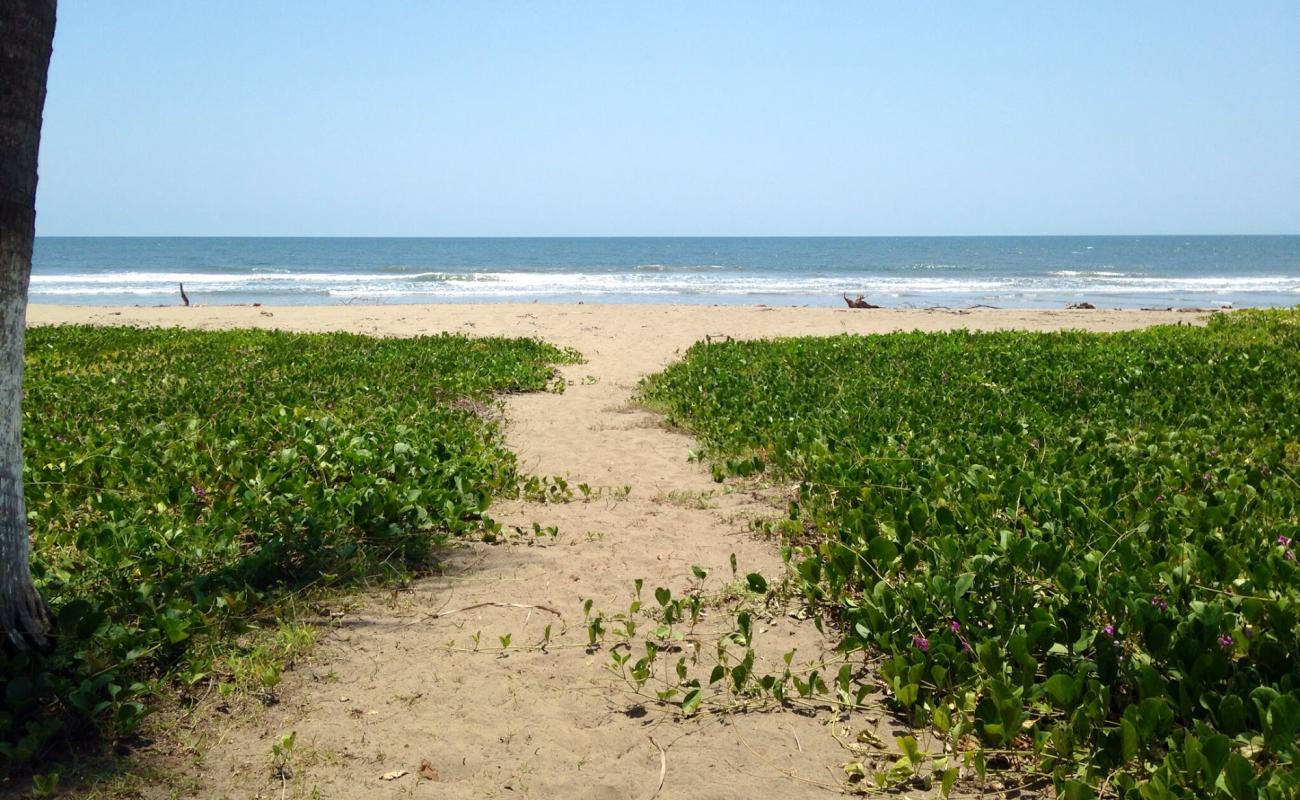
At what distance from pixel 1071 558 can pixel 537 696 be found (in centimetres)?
259

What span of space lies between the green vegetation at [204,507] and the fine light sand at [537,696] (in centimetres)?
31

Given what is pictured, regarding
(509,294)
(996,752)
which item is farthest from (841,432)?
(509,294)

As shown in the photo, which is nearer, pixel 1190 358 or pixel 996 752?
pixel 996 752

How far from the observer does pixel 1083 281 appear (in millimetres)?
55156

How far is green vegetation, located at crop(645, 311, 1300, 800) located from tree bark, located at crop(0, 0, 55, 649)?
3264 mm

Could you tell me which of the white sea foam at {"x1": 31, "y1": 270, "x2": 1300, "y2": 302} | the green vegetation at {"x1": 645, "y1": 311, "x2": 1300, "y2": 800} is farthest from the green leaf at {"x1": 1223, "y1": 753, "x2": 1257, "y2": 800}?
the white sea foam at {"x1": 31, "y1": 270, "x2": 1300, "y2": 302}

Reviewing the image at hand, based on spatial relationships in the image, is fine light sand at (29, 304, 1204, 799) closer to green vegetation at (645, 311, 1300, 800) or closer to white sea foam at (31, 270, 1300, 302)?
green vegetation at (645, 311, 1300, 800)

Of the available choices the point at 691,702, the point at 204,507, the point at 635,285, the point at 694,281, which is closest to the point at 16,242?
the point at 204,507

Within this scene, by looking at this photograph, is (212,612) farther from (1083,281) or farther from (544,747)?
(1083,281)

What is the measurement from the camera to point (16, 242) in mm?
3506

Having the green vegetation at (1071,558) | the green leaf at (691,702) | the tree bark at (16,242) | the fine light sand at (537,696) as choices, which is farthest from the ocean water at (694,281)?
the tree bark at (16,242)

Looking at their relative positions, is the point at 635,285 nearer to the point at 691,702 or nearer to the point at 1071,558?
the point at 1071,558

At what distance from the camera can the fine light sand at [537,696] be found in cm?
331

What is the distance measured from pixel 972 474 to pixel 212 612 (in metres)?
4.33
